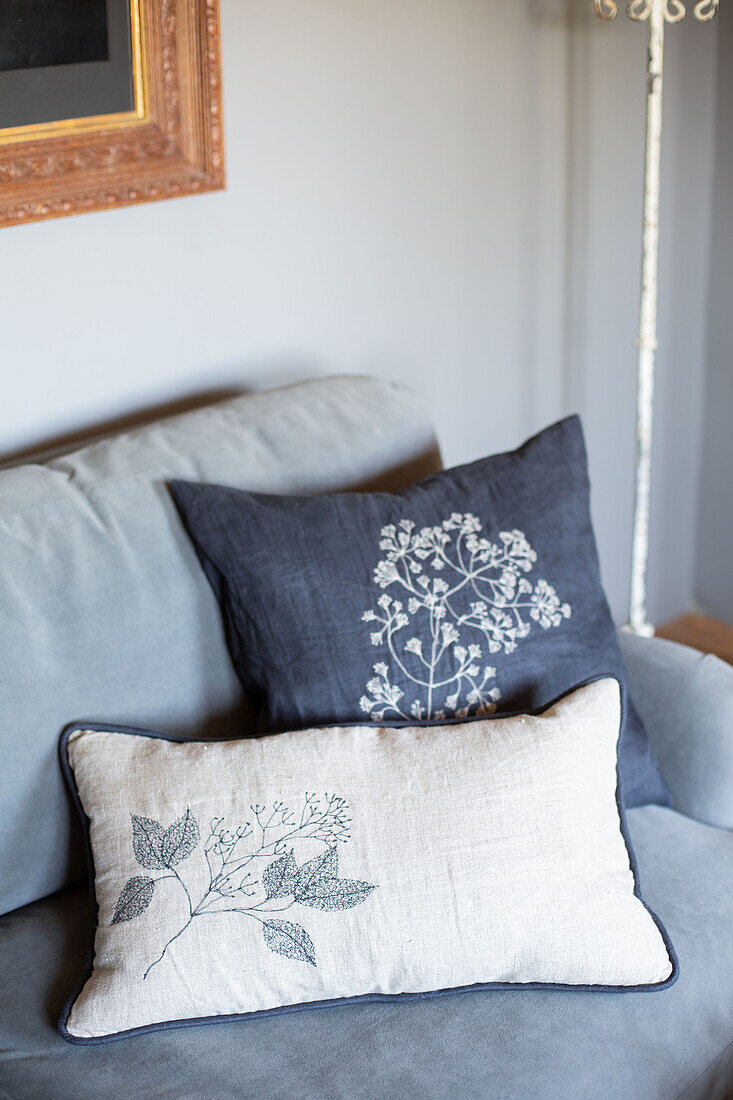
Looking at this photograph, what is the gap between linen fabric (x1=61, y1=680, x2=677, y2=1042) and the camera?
39.0 inches

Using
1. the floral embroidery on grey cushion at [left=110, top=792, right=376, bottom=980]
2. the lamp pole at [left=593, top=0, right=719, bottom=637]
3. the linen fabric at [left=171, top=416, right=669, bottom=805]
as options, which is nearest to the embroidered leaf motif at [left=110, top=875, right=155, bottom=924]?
the floral embroidery on grey cushion at [left=110, top=792, right=376, bottom=980]

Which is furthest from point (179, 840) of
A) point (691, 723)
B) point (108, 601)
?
point (691, 723)

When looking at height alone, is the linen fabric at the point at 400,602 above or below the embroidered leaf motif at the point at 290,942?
above

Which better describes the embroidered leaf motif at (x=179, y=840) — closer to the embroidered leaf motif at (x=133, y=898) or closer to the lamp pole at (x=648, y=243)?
the embroidered leaf motif at (x=133, y=898)

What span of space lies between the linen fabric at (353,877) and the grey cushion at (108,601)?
10 cm

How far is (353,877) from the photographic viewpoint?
39.7 inches

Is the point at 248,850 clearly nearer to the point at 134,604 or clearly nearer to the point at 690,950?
the point at 134,604

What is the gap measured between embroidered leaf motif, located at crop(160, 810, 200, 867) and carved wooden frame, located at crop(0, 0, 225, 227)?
28.6 inches

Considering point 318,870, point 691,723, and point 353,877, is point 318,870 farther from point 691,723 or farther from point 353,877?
point 691,723

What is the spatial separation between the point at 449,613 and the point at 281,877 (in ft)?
1.08

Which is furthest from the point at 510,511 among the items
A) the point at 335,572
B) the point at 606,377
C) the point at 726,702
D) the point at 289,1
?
the point at 606,377

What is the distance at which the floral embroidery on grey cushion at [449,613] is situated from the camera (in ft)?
3.83

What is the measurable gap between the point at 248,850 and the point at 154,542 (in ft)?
1.18

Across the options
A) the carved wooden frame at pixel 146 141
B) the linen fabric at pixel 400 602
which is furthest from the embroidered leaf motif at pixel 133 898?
the carved wooden frame at pixel 146 141
